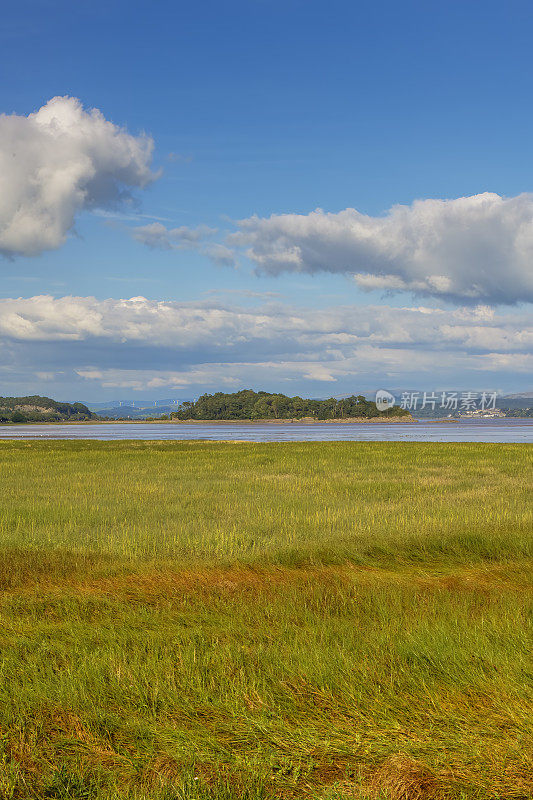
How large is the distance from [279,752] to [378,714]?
1.16m

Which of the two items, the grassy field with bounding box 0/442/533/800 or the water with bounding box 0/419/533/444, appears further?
the water with bounding box 0/419/533/444

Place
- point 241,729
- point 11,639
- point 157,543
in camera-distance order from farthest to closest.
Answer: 1. point 157,543
2. point 11,639
3. point 241,729

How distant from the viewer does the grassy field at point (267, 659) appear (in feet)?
17.1

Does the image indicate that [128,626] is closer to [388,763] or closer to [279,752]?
[279,752]

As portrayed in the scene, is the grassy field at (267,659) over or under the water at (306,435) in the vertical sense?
over

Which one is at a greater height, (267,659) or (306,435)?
(267,659)

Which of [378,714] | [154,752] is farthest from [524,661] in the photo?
[154,752]

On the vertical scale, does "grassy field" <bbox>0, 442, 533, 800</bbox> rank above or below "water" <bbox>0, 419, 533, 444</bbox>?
above

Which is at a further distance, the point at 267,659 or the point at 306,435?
the point at 306,435

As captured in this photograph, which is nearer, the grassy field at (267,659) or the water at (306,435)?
the grassy field at (267,659)

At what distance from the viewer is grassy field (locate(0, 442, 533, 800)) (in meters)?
5.21

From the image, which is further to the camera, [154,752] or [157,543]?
[157,543]

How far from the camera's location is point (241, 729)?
18.9 feet

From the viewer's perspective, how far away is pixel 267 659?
714cm
